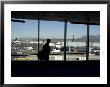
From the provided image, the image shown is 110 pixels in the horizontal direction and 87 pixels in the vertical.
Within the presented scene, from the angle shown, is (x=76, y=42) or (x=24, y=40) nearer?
(x=24, y=40)

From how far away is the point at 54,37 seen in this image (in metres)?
4.89

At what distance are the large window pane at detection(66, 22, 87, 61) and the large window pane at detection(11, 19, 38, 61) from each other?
34 cm

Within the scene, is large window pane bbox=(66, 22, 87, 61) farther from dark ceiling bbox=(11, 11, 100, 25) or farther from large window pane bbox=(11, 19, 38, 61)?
large window pane bbox=(11, 19, 38, 61)

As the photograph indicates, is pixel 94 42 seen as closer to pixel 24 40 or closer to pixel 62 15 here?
Answer: pixel 62 15

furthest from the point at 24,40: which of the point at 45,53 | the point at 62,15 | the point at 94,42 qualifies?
the point at 94,42

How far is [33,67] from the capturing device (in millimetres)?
4785

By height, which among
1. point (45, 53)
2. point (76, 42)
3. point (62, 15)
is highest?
point (62, 15)

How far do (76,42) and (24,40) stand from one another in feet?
1.83

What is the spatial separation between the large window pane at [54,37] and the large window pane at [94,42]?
305mm

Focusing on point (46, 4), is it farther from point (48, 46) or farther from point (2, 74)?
point (2, 74)

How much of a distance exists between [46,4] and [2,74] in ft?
2.67

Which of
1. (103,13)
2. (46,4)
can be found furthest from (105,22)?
(46,4)

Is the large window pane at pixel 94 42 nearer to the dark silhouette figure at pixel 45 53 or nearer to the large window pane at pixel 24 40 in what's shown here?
the dark silhouette figure at pixel 45 53

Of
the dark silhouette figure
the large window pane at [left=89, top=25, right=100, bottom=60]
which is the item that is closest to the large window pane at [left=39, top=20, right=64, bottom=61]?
the dark silhouette figure
